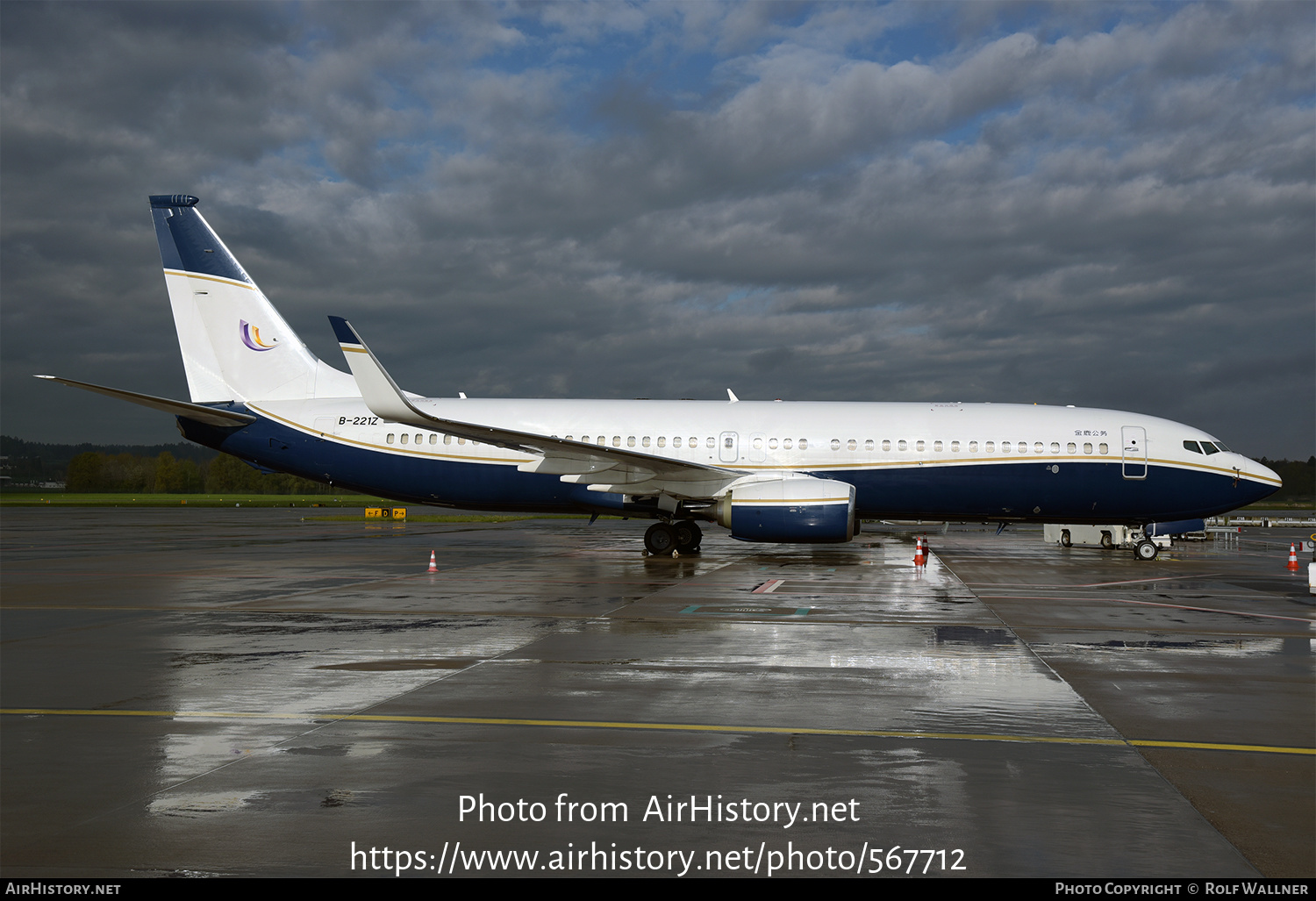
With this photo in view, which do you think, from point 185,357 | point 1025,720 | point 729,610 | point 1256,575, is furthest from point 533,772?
point 185,357

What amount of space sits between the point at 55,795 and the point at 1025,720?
6.18m

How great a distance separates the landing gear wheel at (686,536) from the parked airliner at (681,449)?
0.03m

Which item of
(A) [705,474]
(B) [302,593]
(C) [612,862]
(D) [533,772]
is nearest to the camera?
(C) [612,862]

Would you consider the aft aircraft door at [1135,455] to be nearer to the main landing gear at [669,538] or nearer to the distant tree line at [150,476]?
the main landing gear at [669,538]

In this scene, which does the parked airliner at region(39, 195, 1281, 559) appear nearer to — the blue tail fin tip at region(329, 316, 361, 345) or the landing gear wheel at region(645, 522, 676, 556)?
the landing gear wheel at region(645, 522, 676, 556)

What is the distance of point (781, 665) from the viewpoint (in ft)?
29.4

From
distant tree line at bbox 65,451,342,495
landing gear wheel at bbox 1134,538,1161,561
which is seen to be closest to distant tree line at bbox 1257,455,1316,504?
landing gear wheel at bbox 1134,538,1161,561

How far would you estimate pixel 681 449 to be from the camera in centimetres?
2250

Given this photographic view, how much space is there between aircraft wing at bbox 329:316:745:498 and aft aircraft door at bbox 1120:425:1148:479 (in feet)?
29.7

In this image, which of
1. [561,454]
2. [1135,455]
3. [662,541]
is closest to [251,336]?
[561,454]

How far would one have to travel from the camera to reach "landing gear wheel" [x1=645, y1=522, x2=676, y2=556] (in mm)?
22047

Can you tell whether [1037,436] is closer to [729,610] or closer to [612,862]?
[729,610]

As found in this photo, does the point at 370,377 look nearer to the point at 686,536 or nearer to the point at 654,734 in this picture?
the point at 686,536

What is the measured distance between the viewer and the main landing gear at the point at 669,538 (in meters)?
22.1
